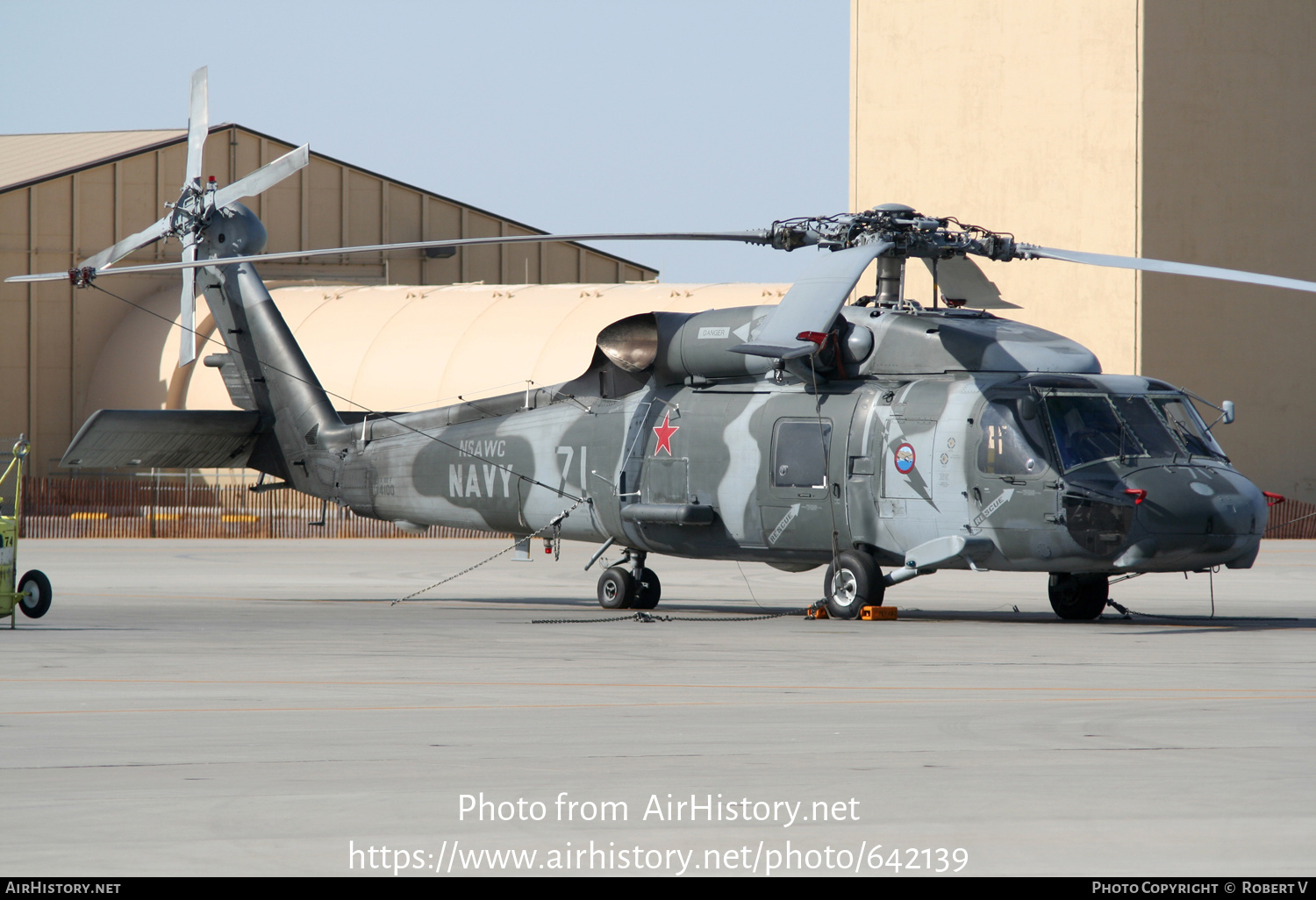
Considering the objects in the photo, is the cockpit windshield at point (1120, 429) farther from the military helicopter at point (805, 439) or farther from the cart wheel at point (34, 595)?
the cart wheel at point (34, 595)

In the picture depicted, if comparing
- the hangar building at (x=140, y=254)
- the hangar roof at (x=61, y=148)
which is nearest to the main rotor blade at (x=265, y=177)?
the hangar building at (x=140, y=254)

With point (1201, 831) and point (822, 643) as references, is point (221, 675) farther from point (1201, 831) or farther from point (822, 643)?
point (1201, 831)

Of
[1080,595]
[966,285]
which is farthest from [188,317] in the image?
[1080,595]

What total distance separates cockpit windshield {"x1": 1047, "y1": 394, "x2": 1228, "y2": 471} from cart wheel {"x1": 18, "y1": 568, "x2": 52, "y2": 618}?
33.4 feet

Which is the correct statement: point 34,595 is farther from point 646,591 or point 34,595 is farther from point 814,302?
point 814,302

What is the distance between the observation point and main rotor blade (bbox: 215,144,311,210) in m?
18.7

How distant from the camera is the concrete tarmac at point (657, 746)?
5.96 meters

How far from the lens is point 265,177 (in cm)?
1991

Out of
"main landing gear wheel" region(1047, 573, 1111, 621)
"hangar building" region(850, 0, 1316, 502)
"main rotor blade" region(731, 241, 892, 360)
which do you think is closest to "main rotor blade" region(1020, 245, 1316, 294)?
"main rotor blade" region(731, 241, 892, 360)

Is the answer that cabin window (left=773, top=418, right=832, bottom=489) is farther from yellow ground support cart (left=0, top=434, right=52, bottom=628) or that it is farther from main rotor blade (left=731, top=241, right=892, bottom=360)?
yellow ground support cart (left=0, top=434, right=52, bottom=628)

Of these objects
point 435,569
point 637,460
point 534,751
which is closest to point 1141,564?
point 637,460

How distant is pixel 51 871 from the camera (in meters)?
5.56

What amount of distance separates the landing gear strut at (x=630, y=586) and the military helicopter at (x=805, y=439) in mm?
33

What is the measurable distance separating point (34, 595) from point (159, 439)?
4.68 meters
